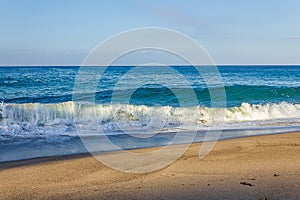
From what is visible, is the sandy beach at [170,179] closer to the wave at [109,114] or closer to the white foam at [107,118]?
the white foam at [107,118]

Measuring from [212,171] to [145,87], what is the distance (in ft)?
66.0

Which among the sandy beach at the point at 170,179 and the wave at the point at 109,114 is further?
Result: the wave at the point at 109,114

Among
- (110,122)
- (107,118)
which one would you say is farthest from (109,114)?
(110,122)

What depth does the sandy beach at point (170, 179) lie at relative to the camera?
168 inches

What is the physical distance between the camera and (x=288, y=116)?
15500 mm

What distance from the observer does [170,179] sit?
4.85 meters

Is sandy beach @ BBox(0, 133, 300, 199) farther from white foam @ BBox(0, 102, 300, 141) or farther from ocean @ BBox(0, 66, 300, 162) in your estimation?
white foam @ BBox(0, 102, 300, 141)

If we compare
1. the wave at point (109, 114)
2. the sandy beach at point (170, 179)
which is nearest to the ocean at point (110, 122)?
the wave at point (109, 114)

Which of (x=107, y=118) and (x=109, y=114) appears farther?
(x=109, y=114)

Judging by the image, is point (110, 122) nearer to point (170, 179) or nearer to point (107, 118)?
point (107, 118)

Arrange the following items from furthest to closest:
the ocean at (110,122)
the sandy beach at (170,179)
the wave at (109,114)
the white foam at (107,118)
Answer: the wave at (109,114) → the white foam at (107,118) → the ocean at (110,122) → the sandy beach at (170,179)

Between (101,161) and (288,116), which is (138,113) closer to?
(288,116)

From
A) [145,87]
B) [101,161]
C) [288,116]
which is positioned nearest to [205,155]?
[101,161]

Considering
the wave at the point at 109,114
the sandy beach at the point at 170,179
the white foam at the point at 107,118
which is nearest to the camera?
the sandy beach at the point at 170,179
